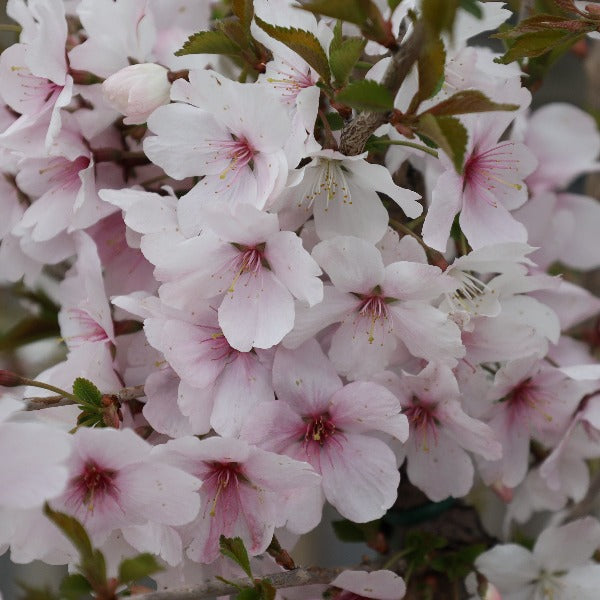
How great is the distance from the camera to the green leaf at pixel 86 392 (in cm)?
55

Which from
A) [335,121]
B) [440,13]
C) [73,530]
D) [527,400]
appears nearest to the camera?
[440,13]

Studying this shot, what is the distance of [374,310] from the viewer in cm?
59

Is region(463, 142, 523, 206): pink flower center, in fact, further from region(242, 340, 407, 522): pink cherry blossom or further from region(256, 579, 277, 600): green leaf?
region(256, 579, 277, 600): green leaf

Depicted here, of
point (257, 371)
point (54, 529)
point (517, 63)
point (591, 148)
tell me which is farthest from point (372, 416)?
point (591, 148)

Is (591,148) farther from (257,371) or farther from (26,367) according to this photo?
(26,367)

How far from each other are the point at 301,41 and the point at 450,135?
121mm

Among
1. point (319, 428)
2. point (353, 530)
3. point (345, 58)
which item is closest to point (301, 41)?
point (345, 58)

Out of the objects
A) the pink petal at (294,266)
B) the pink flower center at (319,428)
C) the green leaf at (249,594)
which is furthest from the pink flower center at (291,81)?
the green leaf at (249,594)

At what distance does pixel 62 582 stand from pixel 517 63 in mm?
504

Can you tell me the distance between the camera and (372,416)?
580 mm

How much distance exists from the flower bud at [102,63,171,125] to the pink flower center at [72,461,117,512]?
24 centimetres

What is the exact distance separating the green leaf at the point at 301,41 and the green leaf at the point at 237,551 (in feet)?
0.97

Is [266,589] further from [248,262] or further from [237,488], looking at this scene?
[248,262]

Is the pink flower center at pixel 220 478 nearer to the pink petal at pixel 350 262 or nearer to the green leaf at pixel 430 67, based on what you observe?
the pink petal at pixel 350 262
